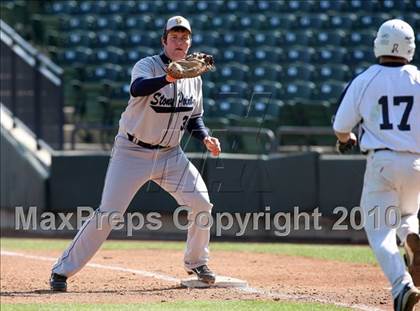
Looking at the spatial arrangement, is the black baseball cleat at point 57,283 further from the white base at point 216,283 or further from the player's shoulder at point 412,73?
the player's shoulder at point 412,73

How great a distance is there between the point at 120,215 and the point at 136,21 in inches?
528

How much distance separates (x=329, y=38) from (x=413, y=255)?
42.7 ft

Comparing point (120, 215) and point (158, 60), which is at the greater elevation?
point (158, 60)

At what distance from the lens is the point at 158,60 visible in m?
7.21

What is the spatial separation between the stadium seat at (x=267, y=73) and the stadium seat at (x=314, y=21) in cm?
148

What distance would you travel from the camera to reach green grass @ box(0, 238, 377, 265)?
10.2 metres

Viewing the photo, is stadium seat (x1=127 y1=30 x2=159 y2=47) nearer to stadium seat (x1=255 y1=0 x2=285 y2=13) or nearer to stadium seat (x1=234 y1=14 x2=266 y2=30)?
stadium seat (x1=234 y1=14 x2=266 y2=30)

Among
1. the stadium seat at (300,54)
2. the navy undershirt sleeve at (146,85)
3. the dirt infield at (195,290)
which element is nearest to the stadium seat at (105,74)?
the stadium seat at (300,54)

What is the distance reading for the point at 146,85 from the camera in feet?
22.3

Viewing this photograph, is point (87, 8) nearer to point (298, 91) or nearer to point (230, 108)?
point (230, 108)

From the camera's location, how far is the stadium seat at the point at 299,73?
701 inches

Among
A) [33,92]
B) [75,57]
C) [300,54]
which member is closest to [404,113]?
[33,92]

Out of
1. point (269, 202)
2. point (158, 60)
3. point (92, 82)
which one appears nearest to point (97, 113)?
point (92, 82)

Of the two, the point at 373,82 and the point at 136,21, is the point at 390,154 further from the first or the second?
the point at 136,21
